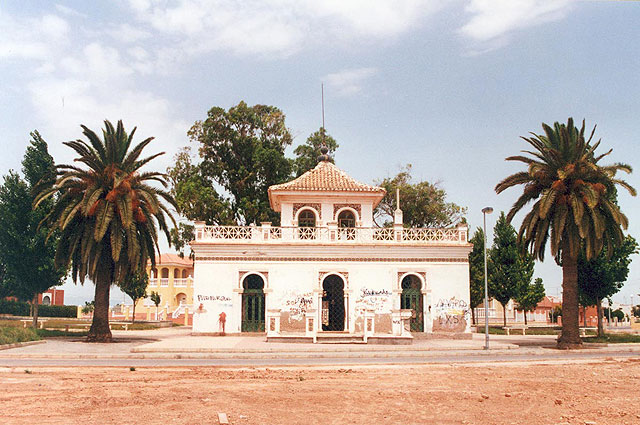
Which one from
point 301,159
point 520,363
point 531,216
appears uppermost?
point 301,159

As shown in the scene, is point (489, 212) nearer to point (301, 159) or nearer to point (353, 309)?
point (353, 309)

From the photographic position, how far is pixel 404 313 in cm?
3009

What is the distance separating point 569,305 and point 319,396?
18677mm

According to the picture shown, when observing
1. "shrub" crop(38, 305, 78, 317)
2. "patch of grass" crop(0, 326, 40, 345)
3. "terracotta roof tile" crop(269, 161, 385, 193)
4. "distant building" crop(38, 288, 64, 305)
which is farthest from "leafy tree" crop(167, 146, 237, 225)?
"distant building" crop(38, 288, 64, 305)

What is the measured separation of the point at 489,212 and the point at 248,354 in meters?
12.5

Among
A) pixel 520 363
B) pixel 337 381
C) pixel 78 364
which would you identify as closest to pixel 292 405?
pixel 337 381

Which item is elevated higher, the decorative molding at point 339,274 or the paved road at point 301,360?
the decorative molding at point 339,274

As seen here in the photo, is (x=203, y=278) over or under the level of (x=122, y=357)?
over

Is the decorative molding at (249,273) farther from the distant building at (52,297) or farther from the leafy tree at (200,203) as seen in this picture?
the distant building at (52,297)

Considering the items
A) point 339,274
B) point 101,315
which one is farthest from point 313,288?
point 101,315

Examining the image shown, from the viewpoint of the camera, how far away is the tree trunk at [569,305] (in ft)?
88.7

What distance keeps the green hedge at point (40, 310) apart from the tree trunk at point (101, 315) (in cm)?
3705

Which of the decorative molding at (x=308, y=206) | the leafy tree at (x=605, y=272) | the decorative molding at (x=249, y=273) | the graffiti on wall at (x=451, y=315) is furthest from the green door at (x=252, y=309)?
the leafy tree at (x=605, y=272)

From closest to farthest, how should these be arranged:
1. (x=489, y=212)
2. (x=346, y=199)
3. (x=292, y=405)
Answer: (x=292, y=405)
(x=489, y=212)
(x=346, y=199)
